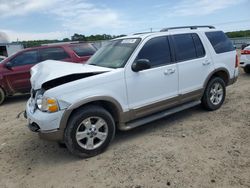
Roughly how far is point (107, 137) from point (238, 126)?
8.17 ft

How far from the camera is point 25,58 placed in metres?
7.89

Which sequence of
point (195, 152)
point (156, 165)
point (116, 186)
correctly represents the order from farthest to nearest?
point (195, 152), point (156, 165), point (116, 186)

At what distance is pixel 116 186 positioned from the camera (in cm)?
296

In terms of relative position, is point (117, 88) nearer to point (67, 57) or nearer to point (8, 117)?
point (8, 117)

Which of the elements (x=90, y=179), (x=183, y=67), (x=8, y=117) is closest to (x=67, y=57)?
(x=8, y=117)

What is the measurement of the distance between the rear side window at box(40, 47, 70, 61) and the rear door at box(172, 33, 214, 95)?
472 centimetres

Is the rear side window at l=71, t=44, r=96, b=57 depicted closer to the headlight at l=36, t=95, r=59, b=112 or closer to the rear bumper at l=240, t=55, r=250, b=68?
the headlight at l=36, t=95, r=59, b=112

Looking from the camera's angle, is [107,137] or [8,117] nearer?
[107,137]

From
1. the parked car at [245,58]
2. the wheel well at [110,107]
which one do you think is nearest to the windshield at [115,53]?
the wheel well at [110,107]

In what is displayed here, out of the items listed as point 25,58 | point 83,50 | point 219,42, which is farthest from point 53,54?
point 219,42

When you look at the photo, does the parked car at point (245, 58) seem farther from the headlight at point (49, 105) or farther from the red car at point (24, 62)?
the headlight at point (49, 105)

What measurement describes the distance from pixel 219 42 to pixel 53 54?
17.7 feet

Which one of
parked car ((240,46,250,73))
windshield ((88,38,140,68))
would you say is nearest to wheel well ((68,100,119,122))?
windshield ((88,38,140,68))

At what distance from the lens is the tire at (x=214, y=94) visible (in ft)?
17.0
